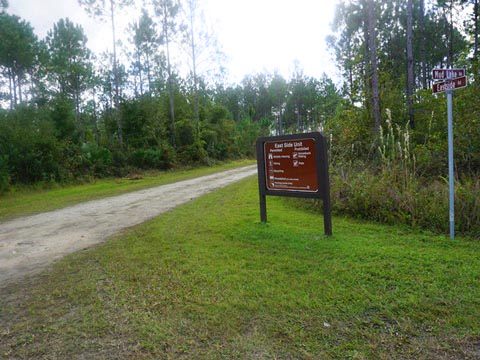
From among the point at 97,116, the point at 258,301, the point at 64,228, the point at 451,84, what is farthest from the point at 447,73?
the point at 97,116

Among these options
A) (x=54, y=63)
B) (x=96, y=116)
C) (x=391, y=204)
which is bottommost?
(x=391, y=204)

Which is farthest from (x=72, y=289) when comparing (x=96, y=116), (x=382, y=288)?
(x=96, y=116)

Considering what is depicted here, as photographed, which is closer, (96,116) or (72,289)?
(72,289)

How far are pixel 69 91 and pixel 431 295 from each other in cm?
3669

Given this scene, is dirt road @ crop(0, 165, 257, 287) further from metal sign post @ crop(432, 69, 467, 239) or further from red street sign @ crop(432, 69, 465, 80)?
red street sign @ crop(432, 69, 465, 80)

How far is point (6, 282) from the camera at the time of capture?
3551 millimetres

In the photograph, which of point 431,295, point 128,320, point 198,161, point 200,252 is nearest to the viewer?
point 128,320

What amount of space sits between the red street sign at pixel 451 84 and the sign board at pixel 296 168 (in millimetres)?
1832

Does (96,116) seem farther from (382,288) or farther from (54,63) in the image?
(382,288)

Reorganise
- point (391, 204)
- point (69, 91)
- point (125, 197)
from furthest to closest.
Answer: point (69, 91), point (125, 197), point (391, 204)

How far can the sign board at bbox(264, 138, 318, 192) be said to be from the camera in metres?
4.87

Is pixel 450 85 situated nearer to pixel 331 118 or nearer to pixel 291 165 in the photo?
pixel 291 165

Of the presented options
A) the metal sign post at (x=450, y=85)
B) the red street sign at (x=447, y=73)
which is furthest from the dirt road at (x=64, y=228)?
the red street sign at (x=447, y=73)

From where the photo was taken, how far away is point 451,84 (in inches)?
169
